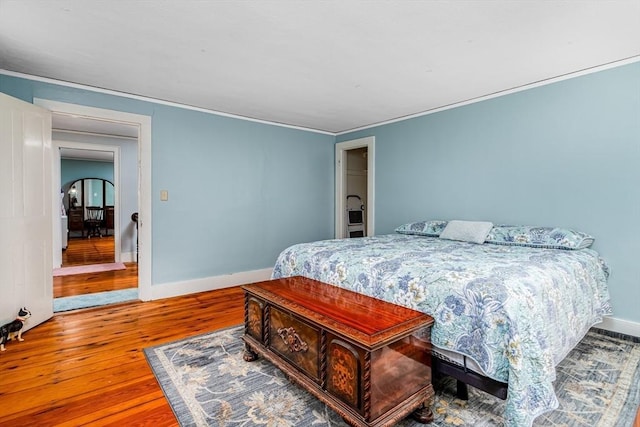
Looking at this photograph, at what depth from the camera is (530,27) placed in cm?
211

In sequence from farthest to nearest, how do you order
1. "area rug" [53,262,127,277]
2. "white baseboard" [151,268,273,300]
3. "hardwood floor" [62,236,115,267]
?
"hardwood floor" [62,236,115,267], "area rug" [53,262,127,277], "white baseboard" [151,268,273,300]

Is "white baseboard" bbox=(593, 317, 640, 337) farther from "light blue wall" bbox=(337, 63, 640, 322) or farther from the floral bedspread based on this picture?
the floral bedspread

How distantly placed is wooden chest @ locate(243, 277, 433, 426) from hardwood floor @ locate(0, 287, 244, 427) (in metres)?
0.73

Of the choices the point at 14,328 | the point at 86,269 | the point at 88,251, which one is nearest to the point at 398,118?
the point at 14,328

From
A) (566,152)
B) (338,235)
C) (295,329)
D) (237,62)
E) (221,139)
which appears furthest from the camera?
(338,235)

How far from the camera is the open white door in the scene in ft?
8.46

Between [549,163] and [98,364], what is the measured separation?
13.6 feet

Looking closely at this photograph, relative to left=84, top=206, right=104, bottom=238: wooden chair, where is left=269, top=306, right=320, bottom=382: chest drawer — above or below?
below

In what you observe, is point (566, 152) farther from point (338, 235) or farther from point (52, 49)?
point (52, 49)

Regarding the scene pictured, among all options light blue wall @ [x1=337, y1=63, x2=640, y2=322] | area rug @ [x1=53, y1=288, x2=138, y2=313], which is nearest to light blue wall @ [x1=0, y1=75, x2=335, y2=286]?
area rug @ [x1=53, y1=288, x2=138, y2=313]

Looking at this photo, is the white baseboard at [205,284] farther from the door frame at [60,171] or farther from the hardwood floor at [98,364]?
the door frame at [60,171]

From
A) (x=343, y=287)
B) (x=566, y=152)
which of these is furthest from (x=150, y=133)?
(x=566, y=152)

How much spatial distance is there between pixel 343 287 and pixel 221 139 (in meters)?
2.86

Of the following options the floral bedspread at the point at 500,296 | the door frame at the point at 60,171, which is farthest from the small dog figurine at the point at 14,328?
the door frame at the point at 60,171
